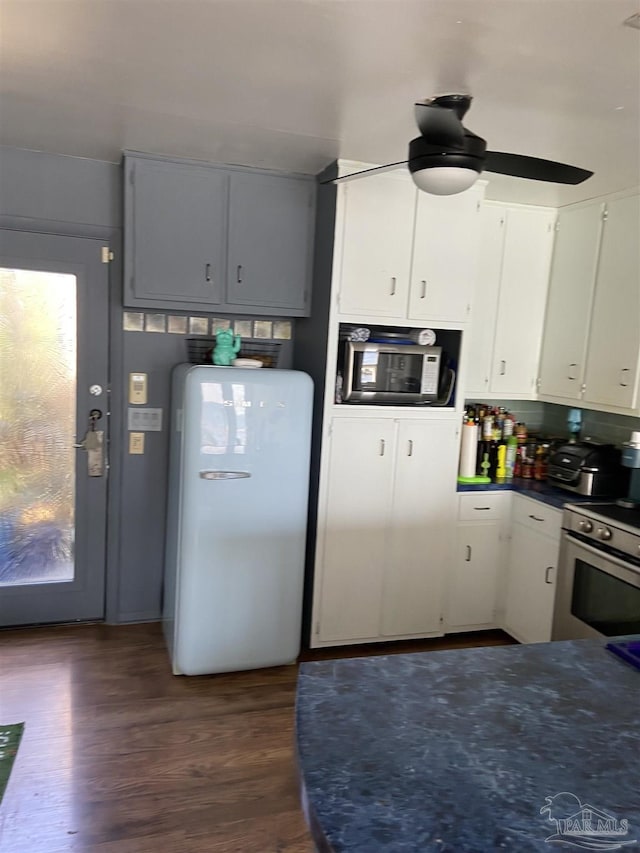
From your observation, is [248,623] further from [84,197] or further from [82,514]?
[84,197]

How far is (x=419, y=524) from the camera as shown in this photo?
3.35m

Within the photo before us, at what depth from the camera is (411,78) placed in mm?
1989

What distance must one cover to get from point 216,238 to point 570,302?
1.95 meters

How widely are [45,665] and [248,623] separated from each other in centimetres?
99

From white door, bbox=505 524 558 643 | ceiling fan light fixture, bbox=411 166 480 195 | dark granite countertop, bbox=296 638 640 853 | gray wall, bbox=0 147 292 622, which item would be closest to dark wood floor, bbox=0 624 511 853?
gray wall, bbox=0 147 292 622

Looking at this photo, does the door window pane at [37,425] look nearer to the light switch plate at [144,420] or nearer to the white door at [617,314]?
the light switch plate at [144,420]

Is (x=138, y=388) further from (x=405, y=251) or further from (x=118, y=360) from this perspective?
(x=405, y=251)

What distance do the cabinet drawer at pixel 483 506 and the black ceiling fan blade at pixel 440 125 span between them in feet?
6.70

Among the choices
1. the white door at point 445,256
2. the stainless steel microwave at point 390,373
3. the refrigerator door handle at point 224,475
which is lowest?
the refrigerator door handle at point 224,475

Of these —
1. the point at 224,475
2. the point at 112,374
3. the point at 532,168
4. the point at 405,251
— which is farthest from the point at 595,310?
the point at 112,374

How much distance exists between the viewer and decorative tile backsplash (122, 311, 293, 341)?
3.36 m

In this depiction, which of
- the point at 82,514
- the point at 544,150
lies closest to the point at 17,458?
the point at 82,514

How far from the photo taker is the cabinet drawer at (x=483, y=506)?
344 cm

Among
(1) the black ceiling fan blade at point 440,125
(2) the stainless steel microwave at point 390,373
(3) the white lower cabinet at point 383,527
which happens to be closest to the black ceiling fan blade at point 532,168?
(1) the black ceiling fan blade at point 440,125
